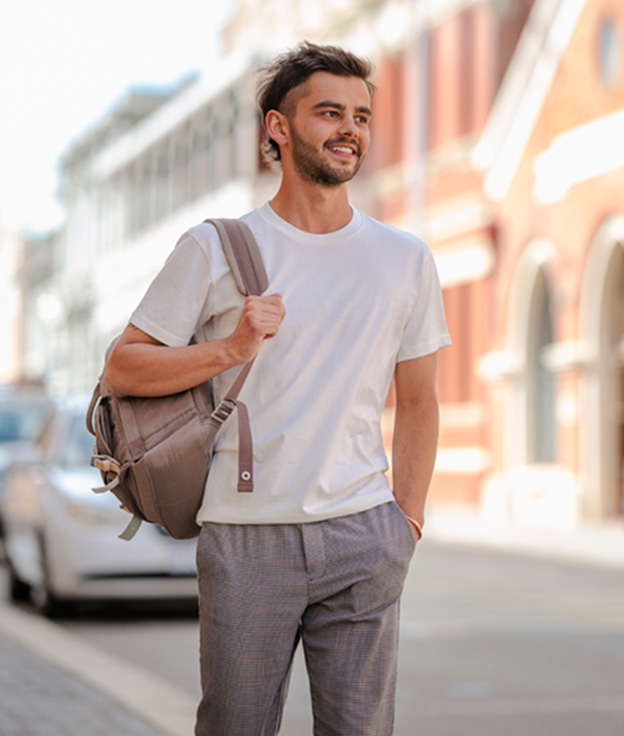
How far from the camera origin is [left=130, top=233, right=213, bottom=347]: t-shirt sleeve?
3.36 m

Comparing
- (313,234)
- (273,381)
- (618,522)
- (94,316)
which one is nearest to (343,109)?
(313,234)

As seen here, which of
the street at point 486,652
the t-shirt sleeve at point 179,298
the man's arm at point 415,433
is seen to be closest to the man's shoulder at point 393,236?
the man's arm at point 415,433

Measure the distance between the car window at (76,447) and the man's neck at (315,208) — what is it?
8.57 m

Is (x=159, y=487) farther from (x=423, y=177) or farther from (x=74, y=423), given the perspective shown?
(x=423, y=177)

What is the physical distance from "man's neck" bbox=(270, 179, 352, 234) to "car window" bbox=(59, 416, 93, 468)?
8.57 meters

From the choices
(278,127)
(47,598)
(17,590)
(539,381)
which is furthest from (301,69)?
(539,381)

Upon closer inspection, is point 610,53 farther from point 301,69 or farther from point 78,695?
point 301,69

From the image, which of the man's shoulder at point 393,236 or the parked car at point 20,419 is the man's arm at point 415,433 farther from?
the parked car at point 20,419

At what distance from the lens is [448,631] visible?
10.9 m

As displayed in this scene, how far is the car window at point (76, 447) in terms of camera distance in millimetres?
11938

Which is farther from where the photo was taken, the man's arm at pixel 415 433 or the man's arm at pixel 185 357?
the man's arm at pixel 415 433

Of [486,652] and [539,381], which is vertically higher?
[539,381]

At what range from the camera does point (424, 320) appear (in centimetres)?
351

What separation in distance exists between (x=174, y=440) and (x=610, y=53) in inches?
897
